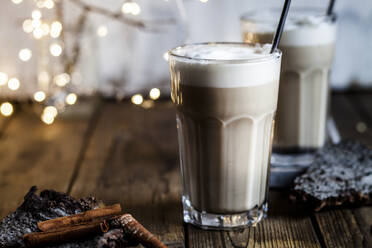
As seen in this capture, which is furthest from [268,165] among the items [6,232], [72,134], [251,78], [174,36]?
[174,36]

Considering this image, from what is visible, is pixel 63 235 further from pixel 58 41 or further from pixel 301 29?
pixel 58 41

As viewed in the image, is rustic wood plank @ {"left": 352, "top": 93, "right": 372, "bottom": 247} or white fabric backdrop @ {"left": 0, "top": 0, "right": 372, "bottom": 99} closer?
rustic wood plank @ {"left": 352, "top": 93, "right": 372, "bottom": 247}

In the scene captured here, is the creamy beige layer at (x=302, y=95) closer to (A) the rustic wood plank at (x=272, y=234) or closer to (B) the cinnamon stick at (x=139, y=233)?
(A) the rustic wood plank at (x=272, y=234)

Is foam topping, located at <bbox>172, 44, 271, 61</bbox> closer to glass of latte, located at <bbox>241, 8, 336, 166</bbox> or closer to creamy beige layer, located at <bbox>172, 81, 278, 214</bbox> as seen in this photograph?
creamy beige layer, located at <bbox>172, 81, 278, 214</bbox>

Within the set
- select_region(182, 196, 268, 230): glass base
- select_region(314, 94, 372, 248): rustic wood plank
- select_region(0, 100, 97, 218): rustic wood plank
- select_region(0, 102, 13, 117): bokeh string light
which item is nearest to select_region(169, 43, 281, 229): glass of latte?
select_region(182, 196, 268, 230): glass base

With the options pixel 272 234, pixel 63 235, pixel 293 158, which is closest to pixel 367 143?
pixel 293 158

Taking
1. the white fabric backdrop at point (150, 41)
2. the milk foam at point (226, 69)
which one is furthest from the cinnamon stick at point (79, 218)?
the white fabric backdrop at point (150, 41)
